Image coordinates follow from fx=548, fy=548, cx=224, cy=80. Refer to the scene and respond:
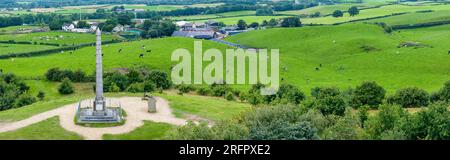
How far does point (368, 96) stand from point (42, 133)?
139ft

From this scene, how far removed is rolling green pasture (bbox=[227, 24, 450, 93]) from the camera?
10169 cm

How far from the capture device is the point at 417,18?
176 m

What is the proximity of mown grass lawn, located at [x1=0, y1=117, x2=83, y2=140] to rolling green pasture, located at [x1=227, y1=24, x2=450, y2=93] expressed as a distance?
49.8 meters

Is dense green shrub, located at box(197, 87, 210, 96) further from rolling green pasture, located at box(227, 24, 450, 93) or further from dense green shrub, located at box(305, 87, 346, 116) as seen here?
dense green shrub, located at box(305, 87, 346, 116)

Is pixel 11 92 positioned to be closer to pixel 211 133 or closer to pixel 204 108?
pixel 204 108

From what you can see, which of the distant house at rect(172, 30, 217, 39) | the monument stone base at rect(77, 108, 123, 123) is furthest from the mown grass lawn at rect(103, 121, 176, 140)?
the distant house at rect(172, 30, 217, 39)

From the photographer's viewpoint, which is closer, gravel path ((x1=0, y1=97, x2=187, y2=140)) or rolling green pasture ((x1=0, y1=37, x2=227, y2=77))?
gravel path ((x1=0, y1=97, x2=187, y2=140))

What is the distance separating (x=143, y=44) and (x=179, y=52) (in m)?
12.7

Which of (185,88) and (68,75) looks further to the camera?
(68,75)

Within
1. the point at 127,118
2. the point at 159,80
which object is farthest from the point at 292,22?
the point at 127,118

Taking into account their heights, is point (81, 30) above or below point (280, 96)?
above
